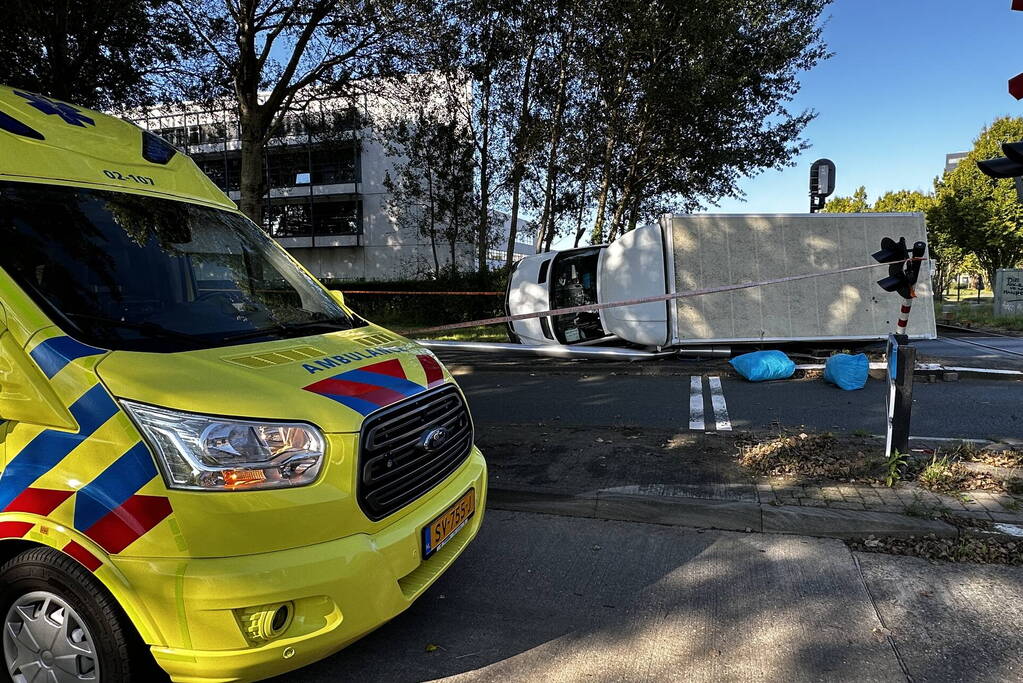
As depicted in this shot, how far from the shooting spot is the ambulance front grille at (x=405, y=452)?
2.32 m

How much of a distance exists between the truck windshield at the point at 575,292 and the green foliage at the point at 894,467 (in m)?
7.85

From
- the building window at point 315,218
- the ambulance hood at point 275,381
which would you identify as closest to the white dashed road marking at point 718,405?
the ambulance hood at point 275,381

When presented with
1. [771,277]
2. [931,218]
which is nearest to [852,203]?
[931,218]

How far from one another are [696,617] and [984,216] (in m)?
30.1

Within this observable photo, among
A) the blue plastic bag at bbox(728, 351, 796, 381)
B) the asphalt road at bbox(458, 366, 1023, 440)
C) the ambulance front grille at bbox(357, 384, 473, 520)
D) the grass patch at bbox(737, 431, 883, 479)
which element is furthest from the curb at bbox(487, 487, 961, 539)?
the blue plastic bag at bbox(728, 351, 796, 381)

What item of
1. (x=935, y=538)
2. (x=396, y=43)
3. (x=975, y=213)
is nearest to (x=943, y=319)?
(x=975, y=213)

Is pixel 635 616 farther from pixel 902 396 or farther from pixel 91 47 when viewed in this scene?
pixel 91 47

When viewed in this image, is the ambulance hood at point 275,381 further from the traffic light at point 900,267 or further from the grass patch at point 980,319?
the grass patch at point 980,319

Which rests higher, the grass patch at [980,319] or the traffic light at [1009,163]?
the traffic light at [1009,163]

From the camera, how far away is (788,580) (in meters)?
3.35

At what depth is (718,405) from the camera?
793 cm

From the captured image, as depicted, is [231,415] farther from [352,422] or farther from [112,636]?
[112,636]

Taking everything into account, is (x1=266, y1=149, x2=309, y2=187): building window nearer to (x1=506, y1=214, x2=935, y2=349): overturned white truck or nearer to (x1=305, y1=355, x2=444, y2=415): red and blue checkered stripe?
(x1=506, y1=214, x2=935, y2=349): overturned white truck

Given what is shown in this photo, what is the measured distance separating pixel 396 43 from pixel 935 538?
14277 mm
